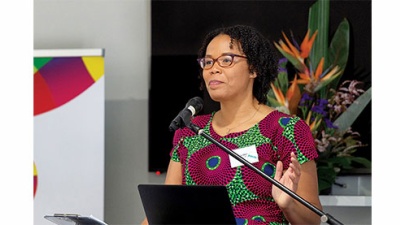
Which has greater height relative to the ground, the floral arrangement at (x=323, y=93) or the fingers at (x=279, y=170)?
the floral arrangement at (x=323, y=93)

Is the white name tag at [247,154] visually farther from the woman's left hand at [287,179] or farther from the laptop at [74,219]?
the laptop at [74,219]

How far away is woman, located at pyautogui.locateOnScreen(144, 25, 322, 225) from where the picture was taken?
213cm

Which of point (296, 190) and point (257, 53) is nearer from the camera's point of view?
point (296, 190)

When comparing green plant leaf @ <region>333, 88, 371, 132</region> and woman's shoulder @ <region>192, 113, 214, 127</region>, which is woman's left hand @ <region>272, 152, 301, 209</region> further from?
green plant leaf @ <region>333, 88, 371, 132</region>

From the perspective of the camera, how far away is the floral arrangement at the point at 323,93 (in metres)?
4.19

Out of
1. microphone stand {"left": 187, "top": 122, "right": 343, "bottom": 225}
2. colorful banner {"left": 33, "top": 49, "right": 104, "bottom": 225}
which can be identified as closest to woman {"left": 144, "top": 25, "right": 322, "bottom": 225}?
microphone stand {"left": 187, "top": 122, "right": 343, "bottom": 225}

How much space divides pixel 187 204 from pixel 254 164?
0.45 meters

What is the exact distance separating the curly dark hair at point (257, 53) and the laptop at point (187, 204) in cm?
65

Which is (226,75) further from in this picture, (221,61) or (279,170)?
(279,170)

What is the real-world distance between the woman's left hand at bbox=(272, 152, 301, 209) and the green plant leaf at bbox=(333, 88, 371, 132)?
2370 millimetres

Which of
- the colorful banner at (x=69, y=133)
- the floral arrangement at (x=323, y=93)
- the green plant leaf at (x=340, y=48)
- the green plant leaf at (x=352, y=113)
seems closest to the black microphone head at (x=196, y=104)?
Result: the floral arrangement at (x=323, y=93)

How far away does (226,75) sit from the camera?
2.23 m

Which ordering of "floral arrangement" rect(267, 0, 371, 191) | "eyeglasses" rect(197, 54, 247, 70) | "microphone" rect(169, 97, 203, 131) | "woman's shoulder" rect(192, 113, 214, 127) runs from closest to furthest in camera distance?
"microphone" rect(169, 97, 203, 131) → "eyeglasses" rect(197, 54, 247, 70) → "woman's shoulder" rect(192, 113, 214, 127) → "floral arrangement" rect(267, 0, 371, 191)

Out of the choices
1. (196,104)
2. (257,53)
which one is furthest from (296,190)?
(257,53)
